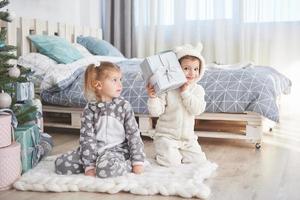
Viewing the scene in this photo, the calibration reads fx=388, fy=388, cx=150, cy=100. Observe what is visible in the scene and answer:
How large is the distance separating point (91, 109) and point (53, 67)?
1.01 metres

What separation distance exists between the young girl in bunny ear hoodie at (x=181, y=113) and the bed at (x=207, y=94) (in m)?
0.41

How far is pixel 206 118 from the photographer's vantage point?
2453mm

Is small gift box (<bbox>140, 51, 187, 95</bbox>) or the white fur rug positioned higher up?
small gift box (<bbox>140, 51, 187, 95</bbox>)

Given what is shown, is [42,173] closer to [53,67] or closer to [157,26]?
[53,67]

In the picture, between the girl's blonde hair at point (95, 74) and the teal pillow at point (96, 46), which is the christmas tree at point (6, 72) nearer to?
A: the girl's blonde hair at point (95, 74)

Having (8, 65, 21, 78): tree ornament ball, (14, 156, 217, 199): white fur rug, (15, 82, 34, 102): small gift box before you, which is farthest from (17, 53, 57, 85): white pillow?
(14, 156, 217, 199): white fur rug

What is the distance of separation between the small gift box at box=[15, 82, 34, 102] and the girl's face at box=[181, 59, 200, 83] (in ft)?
2.67

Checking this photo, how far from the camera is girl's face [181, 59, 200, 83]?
1.98m

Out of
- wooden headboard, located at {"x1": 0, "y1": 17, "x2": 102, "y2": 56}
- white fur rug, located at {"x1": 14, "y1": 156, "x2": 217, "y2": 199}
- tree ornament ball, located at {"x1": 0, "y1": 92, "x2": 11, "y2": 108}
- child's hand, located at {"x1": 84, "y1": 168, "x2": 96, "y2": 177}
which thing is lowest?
white fur rug, located at {"x1": 14, "y1": 156, "x2": 217, "y2": 199}

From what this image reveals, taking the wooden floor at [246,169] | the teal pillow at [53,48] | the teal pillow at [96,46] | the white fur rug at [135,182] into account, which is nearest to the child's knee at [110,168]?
the white fur rug at [135,182]

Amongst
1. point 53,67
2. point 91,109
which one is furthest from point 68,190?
point 53,67

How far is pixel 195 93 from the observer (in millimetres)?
2049

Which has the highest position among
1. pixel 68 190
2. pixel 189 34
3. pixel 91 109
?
pixel 189 34

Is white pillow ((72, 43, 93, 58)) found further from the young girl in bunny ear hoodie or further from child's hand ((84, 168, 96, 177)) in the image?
child's hand ((84, 168, 96, 177))
